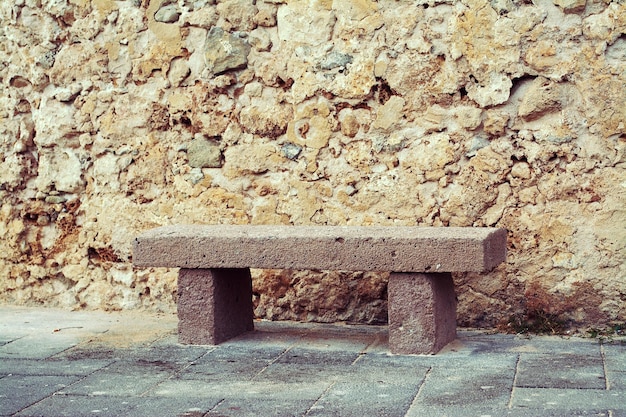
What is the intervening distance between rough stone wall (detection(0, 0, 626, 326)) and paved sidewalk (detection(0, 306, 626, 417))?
1.16ft

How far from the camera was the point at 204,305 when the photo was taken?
181 inches

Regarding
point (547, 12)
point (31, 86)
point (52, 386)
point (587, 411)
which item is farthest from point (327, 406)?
point (31, 86)

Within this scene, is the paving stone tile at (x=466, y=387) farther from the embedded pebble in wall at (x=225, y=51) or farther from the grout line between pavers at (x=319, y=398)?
the embedded pebble in wall at (x=225, y=51)

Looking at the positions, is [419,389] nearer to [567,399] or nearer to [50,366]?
[567,399]

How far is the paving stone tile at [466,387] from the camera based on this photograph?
3.49 meters

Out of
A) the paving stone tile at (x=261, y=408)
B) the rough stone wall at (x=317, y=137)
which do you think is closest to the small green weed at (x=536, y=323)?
the rough stone wall at (x=317, y=137)

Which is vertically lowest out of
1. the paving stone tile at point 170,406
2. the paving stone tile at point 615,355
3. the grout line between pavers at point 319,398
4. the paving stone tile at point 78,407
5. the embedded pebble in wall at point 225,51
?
the paving stone tile at point 615,355

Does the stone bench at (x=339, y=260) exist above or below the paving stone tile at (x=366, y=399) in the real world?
above

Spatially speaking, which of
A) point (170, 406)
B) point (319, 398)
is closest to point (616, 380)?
point (319, 398)

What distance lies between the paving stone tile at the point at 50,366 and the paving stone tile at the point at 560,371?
1834 mm

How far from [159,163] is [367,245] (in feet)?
5.46

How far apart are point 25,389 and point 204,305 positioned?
1.06 m

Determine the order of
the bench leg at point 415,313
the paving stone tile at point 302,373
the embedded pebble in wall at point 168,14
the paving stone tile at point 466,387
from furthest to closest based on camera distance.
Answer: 1. the embedded pebble in wall at point 168,14
2. the bench leg at point 415,313
3. the paving stone tile at point 302,373
4. the paving stone tile at point 466,387

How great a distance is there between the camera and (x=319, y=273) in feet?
17.0
